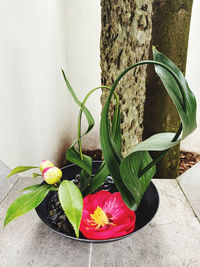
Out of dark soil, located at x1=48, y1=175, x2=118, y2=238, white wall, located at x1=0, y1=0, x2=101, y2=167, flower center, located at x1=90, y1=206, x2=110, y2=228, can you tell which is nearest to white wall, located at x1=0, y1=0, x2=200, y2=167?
white wall, located at x1=0, y1=0, x2=101, y2=167

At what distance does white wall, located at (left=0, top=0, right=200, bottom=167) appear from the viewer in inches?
31.6

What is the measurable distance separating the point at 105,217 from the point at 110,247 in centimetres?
7

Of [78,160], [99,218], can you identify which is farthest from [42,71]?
[99,218]

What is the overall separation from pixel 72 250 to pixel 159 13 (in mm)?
1253

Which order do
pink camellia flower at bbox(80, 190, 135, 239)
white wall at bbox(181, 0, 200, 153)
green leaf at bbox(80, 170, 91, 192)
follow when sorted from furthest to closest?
white wall at bbox(181, 0, 200, 153), green leaf at bbox(80, 170, 91, 192), pink camellia flower at bbox(80, 190, 135, 239)

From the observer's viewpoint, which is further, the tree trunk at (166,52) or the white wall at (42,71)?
the tree trunk at (166,52)

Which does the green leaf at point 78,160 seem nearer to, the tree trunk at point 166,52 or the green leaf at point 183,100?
the green leaf at point 183,100

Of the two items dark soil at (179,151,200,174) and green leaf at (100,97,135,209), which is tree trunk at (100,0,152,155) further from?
dark soil at (179,151,200,174)

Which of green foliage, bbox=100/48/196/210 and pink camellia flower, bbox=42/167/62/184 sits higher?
green foliage, bbox=100/48/196/210

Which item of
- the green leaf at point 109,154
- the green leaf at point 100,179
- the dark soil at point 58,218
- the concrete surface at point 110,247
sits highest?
the green leaf at point 109,154

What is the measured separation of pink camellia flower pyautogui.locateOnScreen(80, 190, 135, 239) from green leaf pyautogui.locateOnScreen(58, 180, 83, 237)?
0.09m

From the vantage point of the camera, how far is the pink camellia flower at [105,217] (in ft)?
1.43

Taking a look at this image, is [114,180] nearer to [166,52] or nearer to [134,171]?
[134,171]

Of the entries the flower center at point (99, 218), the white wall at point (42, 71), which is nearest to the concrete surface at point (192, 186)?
the flower center at point (99, 218)
